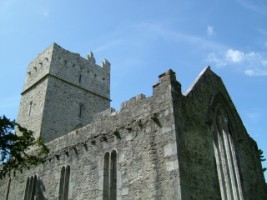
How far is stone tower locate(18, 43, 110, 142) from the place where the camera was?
19.6m

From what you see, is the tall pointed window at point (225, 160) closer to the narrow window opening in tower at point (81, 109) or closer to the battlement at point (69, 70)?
the narrow window opening in tower at point (81, 109)

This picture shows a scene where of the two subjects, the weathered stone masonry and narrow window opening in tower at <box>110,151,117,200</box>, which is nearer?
the weathered stone masonry

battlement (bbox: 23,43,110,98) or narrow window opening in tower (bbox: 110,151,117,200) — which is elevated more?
battlement (bbox: 23,43,110,98)

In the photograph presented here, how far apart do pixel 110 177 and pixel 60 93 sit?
11.3m

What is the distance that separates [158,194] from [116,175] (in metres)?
2.05

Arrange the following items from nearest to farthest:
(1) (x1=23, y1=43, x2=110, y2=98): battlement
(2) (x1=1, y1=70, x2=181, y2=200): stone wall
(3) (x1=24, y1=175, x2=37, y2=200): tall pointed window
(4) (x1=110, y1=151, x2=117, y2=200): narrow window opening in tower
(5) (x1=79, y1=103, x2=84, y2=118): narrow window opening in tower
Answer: (2) (x1=1, y1=70, x2=181, y2=200): stone wall < (4) (x1=110, y1=151, x2=117, y2=200): narrow window opening in tower < (3) (x1=24, y1=175, x2=37, y2=200): tall pointed window < (5) (x1=79, y1=103, x2=84, y2=118): narrow window opening in tower < (1) (x1=23, y1=43, x2=110, y2=98): battlement

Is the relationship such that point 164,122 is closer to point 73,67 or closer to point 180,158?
point 180,158

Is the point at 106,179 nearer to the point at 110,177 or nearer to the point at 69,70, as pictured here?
the point at 110,177

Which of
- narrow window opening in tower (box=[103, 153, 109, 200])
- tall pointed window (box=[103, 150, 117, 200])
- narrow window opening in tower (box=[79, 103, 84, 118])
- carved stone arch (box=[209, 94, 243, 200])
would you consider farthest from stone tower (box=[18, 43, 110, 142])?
carved stone arch (box=[209, 94, 243, 200])

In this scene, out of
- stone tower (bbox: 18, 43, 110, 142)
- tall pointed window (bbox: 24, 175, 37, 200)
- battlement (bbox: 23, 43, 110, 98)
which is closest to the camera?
tall pointed window (bbox: 24, 175, 37, 200)

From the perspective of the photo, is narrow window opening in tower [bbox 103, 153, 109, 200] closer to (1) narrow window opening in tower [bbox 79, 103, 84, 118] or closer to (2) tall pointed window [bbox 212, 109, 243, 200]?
(2) tall pointed window [bbox 212, 109, 243, 200]

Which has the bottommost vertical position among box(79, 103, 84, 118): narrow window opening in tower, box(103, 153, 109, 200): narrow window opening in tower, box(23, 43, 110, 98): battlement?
box(103, 153, 109, 200): narrow window opening in tower

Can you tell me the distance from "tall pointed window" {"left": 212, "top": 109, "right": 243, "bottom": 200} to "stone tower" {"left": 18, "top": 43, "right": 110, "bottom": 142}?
10.7 meters

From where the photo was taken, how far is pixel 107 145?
11.1 meters
